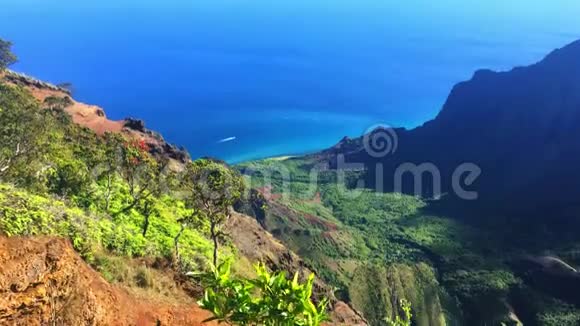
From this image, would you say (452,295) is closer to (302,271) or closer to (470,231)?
(470,231)

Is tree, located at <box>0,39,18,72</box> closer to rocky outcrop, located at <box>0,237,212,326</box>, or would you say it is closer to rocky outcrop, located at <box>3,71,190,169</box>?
rocky outcrop, located at <box>3,71,190,169</box>

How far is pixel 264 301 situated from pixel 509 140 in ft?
474

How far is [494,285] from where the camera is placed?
74.8 metres

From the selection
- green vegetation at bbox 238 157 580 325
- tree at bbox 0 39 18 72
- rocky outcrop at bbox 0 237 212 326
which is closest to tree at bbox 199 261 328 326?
rocky outcrop at bbox 0 237 212 326

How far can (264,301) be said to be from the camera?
4.97m

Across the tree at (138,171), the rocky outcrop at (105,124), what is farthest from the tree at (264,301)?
the rocky outcrop at (105,124)

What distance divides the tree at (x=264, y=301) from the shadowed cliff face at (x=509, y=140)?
112108mm

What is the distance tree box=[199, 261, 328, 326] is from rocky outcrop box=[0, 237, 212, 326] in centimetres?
637

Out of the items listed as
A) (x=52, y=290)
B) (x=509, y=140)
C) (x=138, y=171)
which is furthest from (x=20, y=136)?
(x=509, y=140)

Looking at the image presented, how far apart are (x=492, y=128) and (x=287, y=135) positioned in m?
57.3

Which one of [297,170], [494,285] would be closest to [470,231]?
[494,285]

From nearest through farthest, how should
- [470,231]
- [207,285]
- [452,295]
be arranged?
[207,285], [452,295], [470,231]

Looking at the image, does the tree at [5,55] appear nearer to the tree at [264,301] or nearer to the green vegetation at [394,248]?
the green vegetation at [394,248]

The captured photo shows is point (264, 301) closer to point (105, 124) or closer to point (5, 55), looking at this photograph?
point (105, 124)
